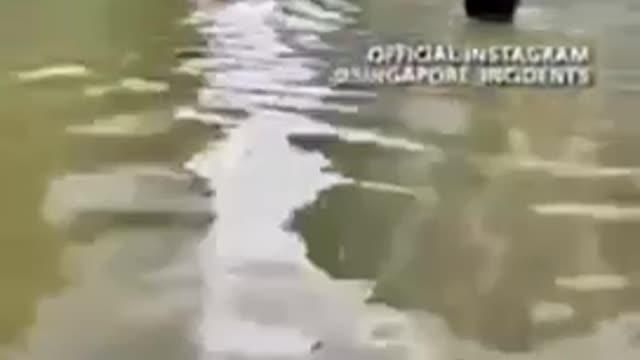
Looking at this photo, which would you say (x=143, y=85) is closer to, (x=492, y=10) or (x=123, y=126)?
(x=123, y=126)

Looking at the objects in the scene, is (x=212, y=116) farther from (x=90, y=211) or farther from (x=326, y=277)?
(x=326, y=277)

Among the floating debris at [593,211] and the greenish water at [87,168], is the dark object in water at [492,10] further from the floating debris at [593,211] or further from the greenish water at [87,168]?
the floating debris at [593,211]

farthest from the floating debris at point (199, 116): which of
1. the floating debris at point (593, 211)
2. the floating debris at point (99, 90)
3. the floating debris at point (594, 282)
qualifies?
the floating debris at point (594, 282)

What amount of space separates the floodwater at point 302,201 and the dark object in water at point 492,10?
0.03m

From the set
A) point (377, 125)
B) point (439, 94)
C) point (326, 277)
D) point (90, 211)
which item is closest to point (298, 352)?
point (326, 277)

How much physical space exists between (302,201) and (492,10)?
73 cm

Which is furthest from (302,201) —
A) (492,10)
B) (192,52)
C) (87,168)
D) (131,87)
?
(492,10)

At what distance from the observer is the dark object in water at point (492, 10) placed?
195 cm

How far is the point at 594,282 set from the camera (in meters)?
1.17

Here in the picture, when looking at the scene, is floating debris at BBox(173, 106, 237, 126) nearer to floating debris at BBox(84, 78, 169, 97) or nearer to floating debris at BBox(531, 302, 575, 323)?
floating debris at BBox(84, 78, 169, 97)

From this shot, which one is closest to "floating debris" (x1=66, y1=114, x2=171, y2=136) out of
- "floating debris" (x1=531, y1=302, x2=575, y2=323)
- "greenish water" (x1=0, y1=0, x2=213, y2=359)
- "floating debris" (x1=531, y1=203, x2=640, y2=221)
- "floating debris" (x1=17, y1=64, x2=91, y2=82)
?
"greenish water" (x1=0, y1=0, x2=213, y2=359)

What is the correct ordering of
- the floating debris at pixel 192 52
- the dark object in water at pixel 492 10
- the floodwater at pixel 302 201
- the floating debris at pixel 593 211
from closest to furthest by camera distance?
the floodwater at pixel 302 201 < the floating debris at pixel 593 211 < the floating debris at pixel 192 52 < the dark object in water at pixel 492 10

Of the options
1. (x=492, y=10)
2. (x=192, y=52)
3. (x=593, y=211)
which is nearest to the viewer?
(x=593, y=211)

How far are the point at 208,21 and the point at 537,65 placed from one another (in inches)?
18.6
